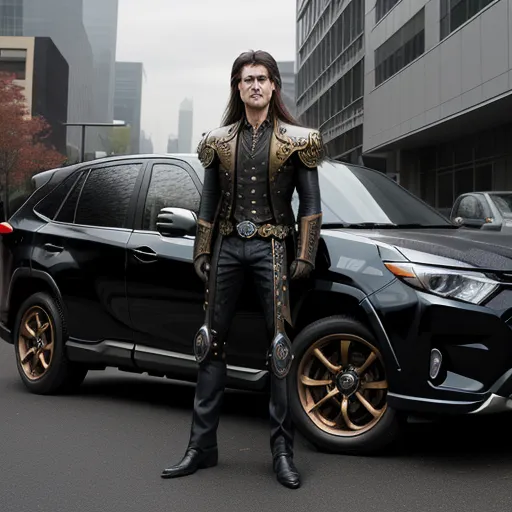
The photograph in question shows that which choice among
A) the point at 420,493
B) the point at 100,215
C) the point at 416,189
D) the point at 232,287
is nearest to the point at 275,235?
the point at 232,287

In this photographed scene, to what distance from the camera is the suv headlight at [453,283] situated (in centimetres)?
436

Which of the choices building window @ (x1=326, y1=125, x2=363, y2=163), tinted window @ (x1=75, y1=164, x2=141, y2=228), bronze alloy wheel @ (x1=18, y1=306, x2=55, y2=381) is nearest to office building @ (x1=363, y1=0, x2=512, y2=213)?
building window @ (x1=326, y1=125, x2=363, y2=163)

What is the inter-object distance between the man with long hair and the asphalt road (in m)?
0.22

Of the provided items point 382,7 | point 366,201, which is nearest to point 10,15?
point 382,7

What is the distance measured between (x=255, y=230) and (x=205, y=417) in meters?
0.94

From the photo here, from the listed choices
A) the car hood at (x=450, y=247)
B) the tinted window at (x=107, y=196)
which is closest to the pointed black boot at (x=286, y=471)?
the car hood at (x=450, y=247)

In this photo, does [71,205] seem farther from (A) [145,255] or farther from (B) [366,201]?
(B) [366,201]

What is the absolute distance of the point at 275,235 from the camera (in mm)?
4391

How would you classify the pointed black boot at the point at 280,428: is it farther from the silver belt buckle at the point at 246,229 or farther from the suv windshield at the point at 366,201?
the suv windshield at the point at 366,201

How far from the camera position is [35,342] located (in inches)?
265

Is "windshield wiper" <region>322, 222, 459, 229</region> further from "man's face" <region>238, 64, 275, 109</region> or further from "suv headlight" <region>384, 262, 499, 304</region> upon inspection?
"man's face" <region>238, 64, 275, 109</region>

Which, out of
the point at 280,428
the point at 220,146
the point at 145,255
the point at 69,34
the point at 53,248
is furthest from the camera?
the point at 69,34

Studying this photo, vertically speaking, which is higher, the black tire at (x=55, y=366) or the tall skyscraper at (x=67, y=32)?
the tall skyscraper at (x=67, y=32)

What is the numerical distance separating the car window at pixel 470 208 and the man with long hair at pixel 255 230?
1073cm
